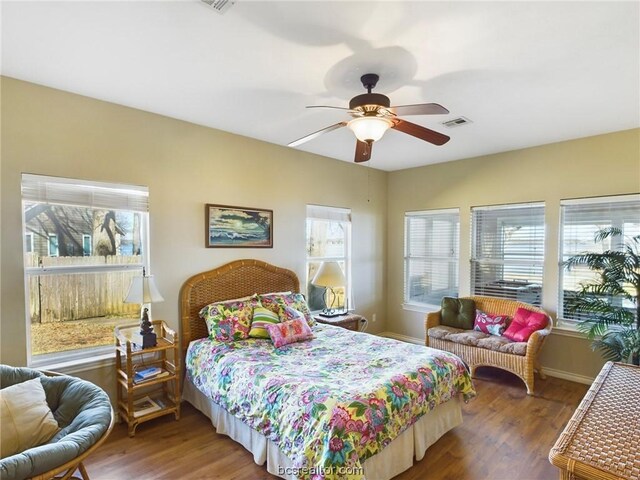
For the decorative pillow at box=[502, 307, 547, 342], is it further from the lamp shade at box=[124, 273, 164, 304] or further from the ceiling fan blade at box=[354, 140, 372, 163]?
the lamp shade at box=[124, 273, 164, 304]

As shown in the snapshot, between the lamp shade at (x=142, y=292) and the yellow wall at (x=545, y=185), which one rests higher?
the yellow wall at (x=545, y=185)

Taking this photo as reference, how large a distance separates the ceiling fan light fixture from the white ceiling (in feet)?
1.24

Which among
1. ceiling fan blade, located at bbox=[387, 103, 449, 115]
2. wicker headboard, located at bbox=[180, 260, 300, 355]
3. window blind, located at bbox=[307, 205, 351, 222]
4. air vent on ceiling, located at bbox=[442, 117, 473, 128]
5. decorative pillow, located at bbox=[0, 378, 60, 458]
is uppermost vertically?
air vent on ceiling, located at bbox=[442, 117, 473, 128]

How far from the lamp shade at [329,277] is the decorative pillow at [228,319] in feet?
3.35

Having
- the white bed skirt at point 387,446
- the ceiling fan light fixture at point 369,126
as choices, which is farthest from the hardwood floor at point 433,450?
the ceiling fan light fixture at point 369,126

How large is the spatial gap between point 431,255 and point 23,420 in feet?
15.5

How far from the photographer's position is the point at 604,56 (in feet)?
7.00

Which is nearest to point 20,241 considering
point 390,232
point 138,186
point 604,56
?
point 138,186

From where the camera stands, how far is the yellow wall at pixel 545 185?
3572 millimetres

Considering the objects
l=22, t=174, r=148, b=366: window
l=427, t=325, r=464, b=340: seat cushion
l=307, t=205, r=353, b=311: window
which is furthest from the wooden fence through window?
l=427, t=325, r=464, b=340: seat cushion

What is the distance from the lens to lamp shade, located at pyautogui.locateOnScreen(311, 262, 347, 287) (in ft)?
13.5

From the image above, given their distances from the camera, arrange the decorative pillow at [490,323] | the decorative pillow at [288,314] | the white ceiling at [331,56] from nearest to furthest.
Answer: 1. the white ceiling at [331,56]
2. the decorative pillow at [288,314]
3. the decorative pillow at [490,323]

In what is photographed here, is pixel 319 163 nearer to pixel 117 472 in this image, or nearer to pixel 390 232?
pixel 390 232

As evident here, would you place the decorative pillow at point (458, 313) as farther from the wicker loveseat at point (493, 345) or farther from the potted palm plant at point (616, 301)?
the potted palm plant at point (616, 301)
